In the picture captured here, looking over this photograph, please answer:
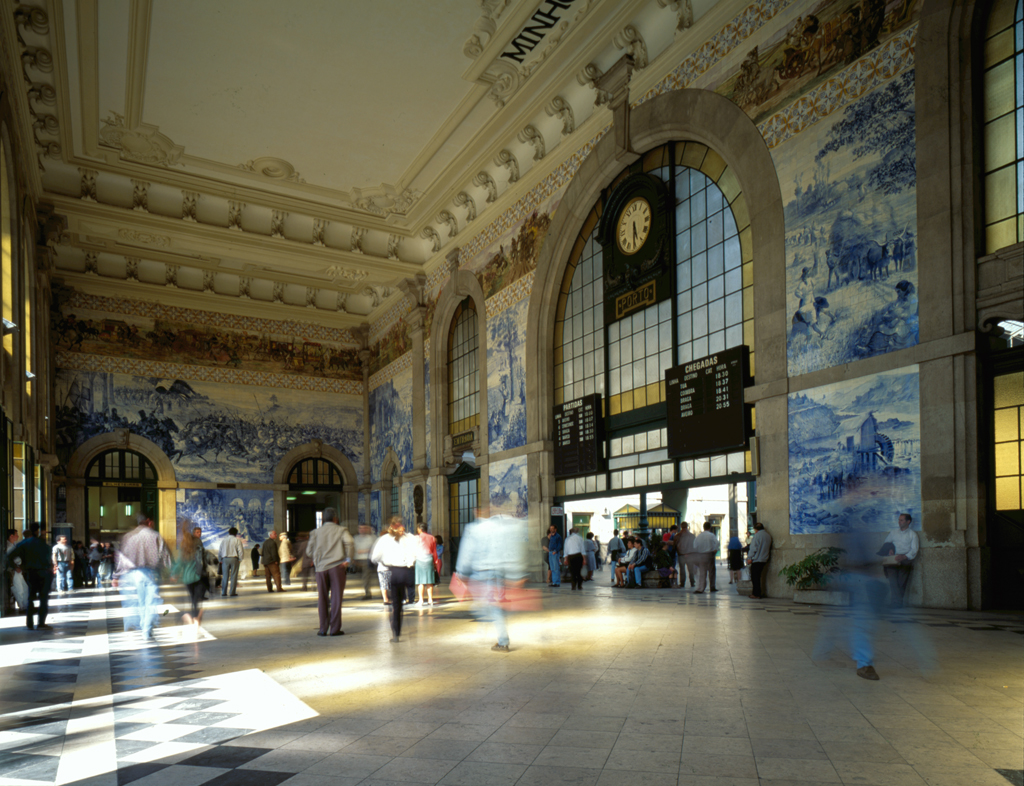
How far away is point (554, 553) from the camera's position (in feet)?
54.6

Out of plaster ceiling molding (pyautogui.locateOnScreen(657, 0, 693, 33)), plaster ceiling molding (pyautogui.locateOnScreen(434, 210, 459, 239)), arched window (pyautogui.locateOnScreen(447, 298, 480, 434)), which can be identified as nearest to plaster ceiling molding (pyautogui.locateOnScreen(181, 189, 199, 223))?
plaster ceiling molding (pyautogui.locateOnScreen(434, 210, 459, 239))

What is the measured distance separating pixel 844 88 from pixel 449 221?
44.7ft

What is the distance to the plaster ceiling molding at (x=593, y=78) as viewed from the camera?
15.9 meters

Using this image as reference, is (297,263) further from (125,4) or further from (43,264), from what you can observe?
(125,4)

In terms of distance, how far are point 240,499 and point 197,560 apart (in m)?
18.3

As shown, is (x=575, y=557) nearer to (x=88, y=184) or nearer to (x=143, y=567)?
(x=143, y=567)

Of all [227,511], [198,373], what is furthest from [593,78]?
[227,511]

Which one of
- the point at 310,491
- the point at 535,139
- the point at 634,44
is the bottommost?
the point at 310,491

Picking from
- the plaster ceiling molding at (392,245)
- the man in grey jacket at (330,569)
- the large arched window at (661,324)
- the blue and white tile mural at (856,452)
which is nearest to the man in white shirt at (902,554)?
the blue and white tile mural at (856,452)

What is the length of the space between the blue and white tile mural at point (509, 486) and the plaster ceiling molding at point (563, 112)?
7.91m

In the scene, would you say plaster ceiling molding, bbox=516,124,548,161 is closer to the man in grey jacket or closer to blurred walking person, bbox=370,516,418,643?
the man in grey jacket

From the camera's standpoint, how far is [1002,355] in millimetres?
9000

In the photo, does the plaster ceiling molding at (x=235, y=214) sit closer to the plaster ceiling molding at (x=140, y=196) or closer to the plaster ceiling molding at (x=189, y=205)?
the plaster ceiling molding at (x=189, y=205)

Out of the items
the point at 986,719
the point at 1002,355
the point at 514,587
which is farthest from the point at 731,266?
the point at 986,719
